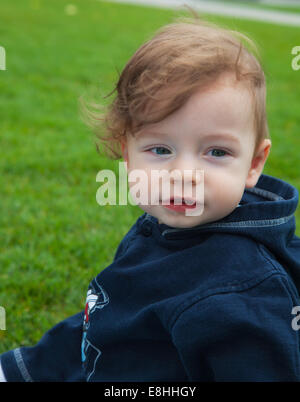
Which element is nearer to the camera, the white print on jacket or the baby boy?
the baby boy

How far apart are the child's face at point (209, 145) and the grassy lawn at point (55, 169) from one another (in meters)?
0.35

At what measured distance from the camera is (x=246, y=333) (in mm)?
1230

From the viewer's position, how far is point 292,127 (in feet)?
16.2

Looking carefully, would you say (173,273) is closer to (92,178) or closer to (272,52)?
(92,178)

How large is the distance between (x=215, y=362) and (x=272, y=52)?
7948 mm

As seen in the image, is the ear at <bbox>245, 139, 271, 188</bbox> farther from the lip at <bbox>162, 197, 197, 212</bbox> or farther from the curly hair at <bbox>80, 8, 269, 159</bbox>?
the lip at <bbox>162, 197, 197, 212</bbox>

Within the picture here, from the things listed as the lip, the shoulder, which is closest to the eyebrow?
the lip

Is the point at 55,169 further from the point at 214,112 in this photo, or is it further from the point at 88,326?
the point at 214,112

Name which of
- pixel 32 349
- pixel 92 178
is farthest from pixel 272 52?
pixel 32 349

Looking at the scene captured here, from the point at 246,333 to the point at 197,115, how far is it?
549 millimetres

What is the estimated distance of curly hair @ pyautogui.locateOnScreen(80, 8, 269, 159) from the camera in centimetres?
127

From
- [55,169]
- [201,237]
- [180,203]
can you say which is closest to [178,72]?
[180,203]

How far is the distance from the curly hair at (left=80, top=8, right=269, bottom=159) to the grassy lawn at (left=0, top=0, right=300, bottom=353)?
9.3 inches

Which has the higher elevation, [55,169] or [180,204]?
[55,169]
